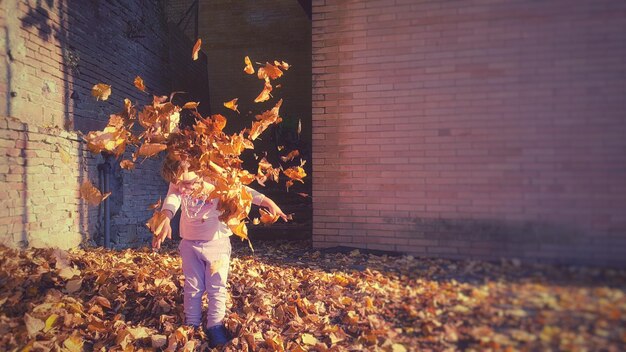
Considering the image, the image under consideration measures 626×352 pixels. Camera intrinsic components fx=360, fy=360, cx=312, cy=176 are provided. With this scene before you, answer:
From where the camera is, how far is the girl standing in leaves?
2543 millimetres

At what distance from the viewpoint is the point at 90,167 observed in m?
5.20

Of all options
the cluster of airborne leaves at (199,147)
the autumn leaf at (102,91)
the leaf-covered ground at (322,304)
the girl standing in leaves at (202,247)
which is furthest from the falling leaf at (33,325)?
the autumn leaf at (102,91)

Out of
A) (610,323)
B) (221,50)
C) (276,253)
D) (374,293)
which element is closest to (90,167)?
(276,253)

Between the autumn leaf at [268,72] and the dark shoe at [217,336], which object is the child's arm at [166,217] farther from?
the autumn leaf at [268,72]

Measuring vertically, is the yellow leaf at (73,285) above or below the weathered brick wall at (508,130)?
below

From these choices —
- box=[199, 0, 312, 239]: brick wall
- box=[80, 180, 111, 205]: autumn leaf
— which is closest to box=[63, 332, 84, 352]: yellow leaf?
box=[80, 180, 111, 205]: autumn leaf

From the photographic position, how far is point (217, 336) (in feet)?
8.77

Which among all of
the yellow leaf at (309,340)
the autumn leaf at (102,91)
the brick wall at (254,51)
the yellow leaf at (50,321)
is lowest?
the yellow leaf at (309,340)

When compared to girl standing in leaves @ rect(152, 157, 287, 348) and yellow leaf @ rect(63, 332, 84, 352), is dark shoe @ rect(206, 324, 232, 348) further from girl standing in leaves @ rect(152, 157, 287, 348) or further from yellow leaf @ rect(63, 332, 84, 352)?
yellow leaf @ rect(63, 332, 84, 352)

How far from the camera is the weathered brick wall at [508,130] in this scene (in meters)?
0.86

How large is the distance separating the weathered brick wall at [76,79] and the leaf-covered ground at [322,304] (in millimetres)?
971

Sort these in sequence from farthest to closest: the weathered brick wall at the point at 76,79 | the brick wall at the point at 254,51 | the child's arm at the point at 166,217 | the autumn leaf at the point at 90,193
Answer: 1. the brick wall at the point at 254,51
2. the autumn leaf at the point at 90,193
3. the weathered brick wall at the point at 76,79
4. the child's arm at the point at 166,217

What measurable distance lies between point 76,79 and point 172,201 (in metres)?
3.74

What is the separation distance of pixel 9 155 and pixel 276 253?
10.7 ft
